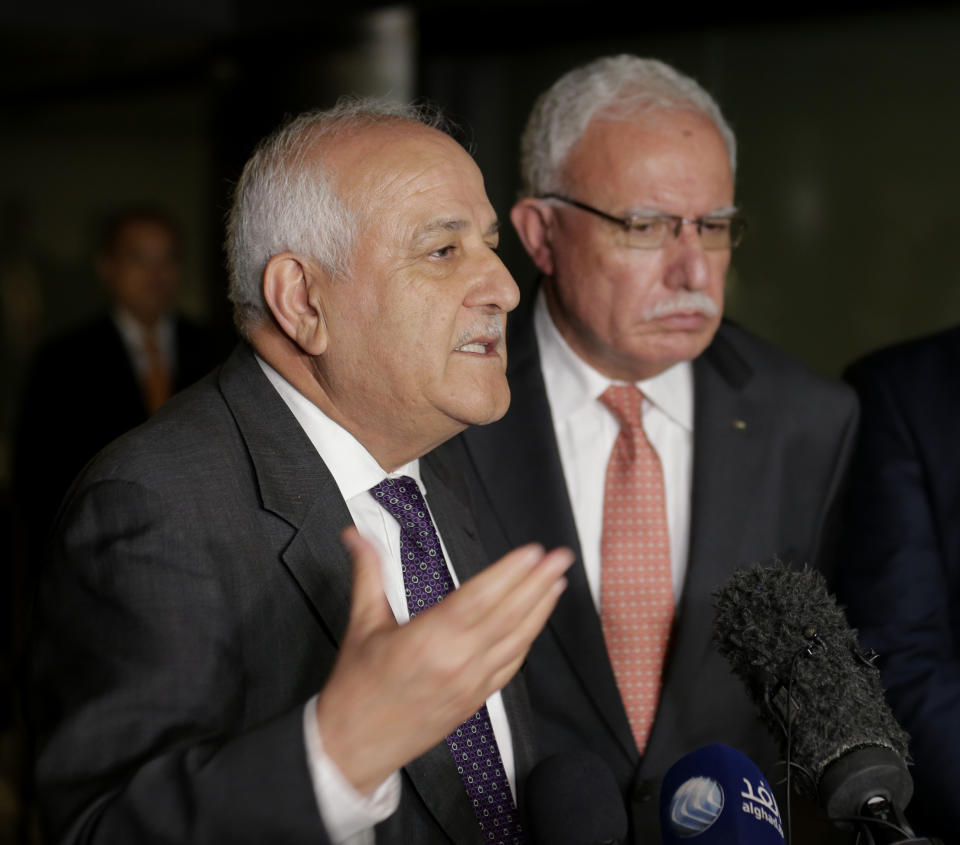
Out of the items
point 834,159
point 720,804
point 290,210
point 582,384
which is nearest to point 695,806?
point 720,804

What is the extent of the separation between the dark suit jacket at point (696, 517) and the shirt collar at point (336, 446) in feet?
1.47

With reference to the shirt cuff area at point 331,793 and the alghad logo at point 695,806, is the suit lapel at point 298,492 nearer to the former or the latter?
the shirt cuff area at point 331,793

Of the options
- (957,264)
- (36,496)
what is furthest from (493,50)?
(36,496)

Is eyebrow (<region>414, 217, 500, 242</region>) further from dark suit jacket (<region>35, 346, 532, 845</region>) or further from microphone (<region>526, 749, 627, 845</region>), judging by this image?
microphone (<region>526, 749, 627, 845</region>)

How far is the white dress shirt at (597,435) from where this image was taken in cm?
207

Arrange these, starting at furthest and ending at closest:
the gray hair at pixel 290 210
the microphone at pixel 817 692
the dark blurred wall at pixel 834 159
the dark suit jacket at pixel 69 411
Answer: the dark suit jacket at pixel 69 411
the dark blurred wall at pixel 834 159
the gray hair at pixel 290 210
the microphone at pixel 817 692

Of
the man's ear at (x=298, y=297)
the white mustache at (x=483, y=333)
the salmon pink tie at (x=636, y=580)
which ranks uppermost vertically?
the man's ear at (x=298, y=297)

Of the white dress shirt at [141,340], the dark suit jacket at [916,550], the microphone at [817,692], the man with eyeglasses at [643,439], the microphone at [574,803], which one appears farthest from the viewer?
the white dress shirt at [141,340]

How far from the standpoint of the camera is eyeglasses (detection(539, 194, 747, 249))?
2.05m

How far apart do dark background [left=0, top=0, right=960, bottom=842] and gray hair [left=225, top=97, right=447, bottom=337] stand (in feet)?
3.96

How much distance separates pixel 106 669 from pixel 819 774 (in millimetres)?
779

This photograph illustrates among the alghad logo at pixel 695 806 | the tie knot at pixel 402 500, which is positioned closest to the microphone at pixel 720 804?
the alghad logo at pixel 695 806

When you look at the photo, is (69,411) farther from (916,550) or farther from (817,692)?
(817,692)

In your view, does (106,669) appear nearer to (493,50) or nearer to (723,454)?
(723,454)
